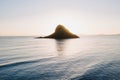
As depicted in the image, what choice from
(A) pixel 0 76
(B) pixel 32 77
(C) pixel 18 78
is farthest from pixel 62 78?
Answer: (A) pixel 0 76

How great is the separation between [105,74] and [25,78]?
10.8 m

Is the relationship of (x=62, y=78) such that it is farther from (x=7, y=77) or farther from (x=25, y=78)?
(x=7, y=77)

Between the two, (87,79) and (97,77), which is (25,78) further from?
(97,77)

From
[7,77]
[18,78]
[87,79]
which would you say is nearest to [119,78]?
[87,79]

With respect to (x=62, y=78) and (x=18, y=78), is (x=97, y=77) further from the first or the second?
(x=18, y=78)

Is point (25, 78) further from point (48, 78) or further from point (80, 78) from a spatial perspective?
point (80, 78)

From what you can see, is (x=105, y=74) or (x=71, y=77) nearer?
(x=71, y=77)

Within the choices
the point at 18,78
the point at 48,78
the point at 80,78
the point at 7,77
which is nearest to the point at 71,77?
the point at 80,78

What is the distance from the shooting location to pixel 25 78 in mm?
18531

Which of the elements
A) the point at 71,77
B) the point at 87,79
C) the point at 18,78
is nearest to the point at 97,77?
the point at 87,79

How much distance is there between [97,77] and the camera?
745 inches

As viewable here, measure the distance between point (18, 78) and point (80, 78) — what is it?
7832mm

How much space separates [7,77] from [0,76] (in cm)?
110

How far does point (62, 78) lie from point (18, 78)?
18.3ft
